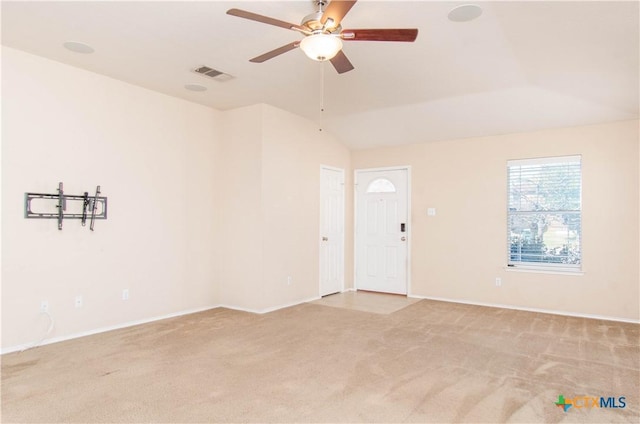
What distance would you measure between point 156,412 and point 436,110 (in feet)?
14.9

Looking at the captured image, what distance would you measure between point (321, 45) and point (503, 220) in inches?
166

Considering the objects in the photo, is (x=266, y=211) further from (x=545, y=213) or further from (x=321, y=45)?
(x=545, y=213)

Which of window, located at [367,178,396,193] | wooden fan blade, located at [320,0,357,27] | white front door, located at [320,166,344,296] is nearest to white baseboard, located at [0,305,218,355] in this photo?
white front door, located at [320,166,344,296]

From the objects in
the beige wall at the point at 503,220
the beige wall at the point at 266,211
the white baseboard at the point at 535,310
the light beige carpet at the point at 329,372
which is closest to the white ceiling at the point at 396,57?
the beige wall at the point at 503,220

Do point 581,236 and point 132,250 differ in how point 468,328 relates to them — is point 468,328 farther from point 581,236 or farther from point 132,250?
point 132,250

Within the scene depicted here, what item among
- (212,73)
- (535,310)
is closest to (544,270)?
(535,310)

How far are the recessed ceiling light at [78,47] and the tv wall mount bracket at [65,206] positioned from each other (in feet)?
4.16

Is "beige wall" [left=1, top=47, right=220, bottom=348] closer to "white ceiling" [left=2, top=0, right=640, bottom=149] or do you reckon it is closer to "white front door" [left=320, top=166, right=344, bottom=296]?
"white ceiling" [left=2, top=0, right=640, bottom=149]

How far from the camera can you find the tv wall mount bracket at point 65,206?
3748mm

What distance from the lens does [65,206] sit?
3.97 m

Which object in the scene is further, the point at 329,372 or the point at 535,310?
the point at 535,310

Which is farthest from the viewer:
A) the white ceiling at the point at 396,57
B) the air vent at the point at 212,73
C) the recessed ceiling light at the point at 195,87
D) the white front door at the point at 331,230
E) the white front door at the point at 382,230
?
the white front door at the point at 382,230

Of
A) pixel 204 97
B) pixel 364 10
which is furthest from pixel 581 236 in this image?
pixel 204 97

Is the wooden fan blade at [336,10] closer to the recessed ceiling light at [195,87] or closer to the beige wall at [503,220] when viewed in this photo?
the recessed ceiling light at [195,87]
